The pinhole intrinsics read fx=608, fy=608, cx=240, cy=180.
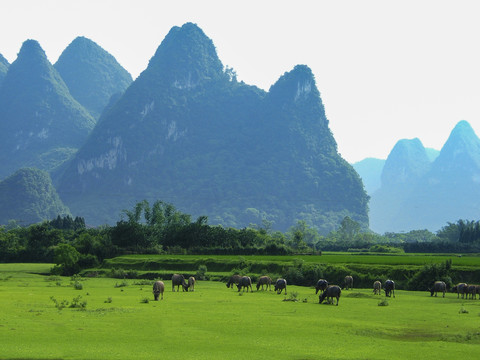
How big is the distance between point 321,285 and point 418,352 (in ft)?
75.2

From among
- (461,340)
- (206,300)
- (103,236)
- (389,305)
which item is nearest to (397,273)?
(389,305)

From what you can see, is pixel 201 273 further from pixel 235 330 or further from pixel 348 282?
pixel 235 330

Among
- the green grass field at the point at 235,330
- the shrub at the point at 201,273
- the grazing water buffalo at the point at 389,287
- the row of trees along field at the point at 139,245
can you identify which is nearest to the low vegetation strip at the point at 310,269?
the shrub at the point at 201,273

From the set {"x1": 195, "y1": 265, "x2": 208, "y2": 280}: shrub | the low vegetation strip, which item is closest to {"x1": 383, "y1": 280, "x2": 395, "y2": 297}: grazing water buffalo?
the low vegetation strip

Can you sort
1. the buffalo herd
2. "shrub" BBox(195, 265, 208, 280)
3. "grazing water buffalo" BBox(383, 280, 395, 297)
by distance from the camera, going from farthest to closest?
1. "shrub" BBox(195, 265, 208, 280)
2. "grazing water buffalo" BBox(383, 280, 395, 297)
3. the buffalo herd

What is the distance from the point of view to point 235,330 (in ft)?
88.9

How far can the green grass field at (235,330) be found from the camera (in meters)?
22.4

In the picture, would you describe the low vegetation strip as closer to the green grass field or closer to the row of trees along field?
the row of trees along field

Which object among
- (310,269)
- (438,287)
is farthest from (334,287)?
(310,269)

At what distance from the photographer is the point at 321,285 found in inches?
1806

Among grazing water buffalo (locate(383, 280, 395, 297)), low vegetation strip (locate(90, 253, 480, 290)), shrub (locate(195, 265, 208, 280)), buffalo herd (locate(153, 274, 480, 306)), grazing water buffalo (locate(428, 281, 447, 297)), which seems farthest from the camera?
shrub (locate(195, 265, 208, 280))

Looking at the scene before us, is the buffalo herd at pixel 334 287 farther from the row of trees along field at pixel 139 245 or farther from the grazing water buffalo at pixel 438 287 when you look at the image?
the row of trees along field at pixel 139 245

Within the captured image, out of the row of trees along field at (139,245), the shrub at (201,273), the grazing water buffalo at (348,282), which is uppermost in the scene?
the row of trees along field at (139,245)

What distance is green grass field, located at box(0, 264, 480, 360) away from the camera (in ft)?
73.5
